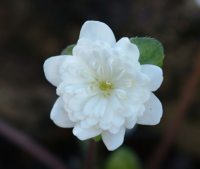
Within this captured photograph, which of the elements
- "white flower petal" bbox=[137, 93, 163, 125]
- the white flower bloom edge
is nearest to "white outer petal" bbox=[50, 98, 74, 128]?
the white flower bloom edge

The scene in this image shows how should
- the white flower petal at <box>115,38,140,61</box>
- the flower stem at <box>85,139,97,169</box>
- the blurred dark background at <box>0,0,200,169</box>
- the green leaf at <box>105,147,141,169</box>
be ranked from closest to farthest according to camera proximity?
the white flower petal at <box>115,38,140,61</box>
the flower stem at <box>85,139,97,169</box>
the green leaf at <box>105,147,141,169</box>
the blurred dark background at <box>0,0,200,169</box>

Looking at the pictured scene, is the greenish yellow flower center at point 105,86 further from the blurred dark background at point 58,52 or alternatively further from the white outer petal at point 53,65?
the blurred dark background at point 58,52

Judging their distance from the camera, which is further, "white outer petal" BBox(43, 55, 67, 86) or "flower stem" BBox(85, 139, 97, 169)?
"flower stem" BBox(85, 139, 97, 169)

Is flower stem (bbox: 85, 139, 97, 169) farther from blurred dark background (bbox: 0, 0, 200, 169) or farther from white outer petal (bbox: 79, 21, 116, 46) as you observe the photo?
white outer petal (bbox: 79, 21, 116, 46)

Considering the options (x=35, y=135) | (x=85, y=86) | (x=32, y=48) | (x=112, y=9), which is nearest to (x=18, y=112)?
(x=35, y=135)

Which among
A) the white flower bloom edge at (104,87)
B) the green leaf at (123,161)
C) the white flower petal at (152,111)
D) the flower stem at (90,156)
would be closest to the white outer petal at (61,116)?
the white flower bloom edge at (104,87)

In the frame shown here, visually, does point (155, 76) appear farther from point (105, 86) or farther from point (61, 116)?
point (61, 116)
